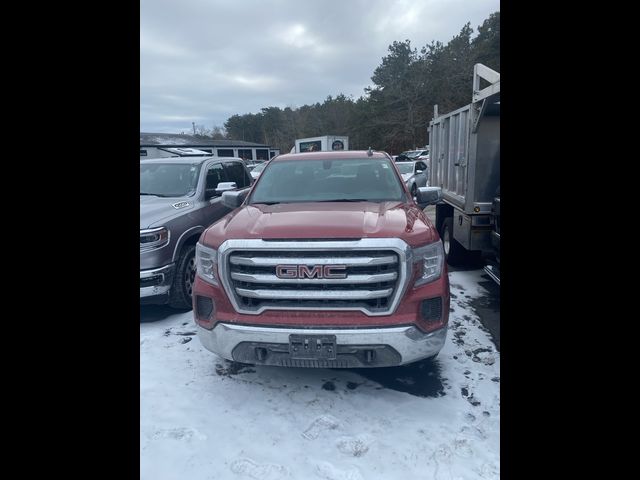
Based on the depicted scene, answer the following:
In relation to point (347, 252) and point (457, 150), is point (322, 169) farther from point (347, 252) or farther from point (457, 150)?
point (457, 150)

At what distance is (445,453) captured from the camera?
2.43 meters

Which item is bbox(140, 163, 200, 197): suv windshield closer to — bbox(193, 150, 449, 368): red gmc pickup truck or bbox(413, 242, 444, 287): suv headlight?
bbox(193, 150, 449, 368): red gmc pickup truck

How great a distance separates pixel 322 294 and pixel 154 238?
2.59m

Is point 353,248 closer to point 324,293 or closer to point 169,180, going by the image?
point 324,293

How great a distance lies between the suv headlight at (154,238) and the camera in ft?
14.3

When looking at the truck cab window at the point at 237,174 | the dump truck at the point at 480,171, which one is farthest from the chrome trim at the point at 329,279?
the truck cab window at the point at 237,174

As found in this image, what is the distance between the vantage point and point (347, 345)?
2658 mm

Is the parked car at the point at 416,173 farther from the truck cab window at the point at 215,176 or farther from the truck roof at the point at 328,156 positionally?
the truck roof at the point at 328,156

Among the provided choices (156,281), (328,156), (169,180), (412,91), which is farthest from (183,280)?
(412,91)

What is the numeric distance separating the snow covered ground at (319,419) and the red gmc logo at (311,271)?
1061 millimetres

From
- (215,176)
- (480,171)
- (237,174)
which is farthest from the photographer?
(237,174)

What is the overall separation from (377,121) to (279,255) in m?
44.1

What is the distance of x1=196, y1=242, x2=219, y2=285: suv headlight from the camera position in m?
2.93
